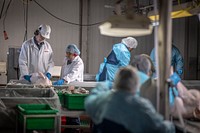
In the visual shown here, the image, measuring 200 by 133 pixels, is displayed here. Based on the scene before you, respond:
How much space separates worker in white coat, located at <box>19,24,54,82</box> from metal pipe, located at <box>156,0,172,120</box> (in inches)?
117

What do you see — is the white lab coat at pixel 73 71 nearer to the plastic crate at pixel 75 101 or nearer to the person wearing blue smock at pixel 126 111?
the plastic crate at pixel 75 101

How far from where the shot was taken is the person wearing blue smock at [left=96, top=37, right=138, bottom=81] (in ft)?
19.8

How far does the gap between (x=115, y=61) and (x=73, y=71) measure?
0.98 metres

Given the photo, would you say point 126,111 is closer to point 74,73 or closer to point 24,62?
point 74,73

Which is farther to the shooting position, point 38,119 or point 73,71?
point 73,71

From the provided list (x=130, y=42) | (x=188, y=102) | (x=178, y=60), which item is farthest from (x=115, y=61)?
(x=188, y=102)

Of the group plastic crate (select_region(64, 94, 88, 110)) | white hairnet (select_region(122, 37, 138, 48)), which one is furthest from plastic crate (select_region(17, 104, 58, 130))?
white hairnet (select_region(122, 37, 138, 48))

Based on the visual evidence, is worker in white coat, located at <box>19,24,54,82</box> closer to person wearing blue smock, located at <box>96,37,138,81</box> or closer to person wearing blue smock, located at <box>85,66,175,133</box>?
person wearing blue smock, located at <box>96,37,138,81</box>

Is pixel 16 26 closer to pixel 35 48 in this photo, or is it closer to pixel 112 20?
pixel 35 48

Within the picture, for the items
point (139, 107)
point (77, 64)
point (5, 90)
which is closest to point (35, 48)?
point (77, 64)

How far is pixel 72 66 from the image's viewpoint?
557cm

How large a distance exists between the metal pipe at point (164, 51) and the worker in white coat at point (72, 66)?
8.96 feet

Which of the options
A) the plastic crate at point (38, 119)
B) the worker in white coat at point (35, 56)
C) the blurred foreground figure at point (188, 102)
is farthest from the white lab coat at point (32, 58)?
the blurred foreground figure at point (188, 102)

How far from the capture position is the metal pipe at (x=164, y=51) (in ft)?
8.85
